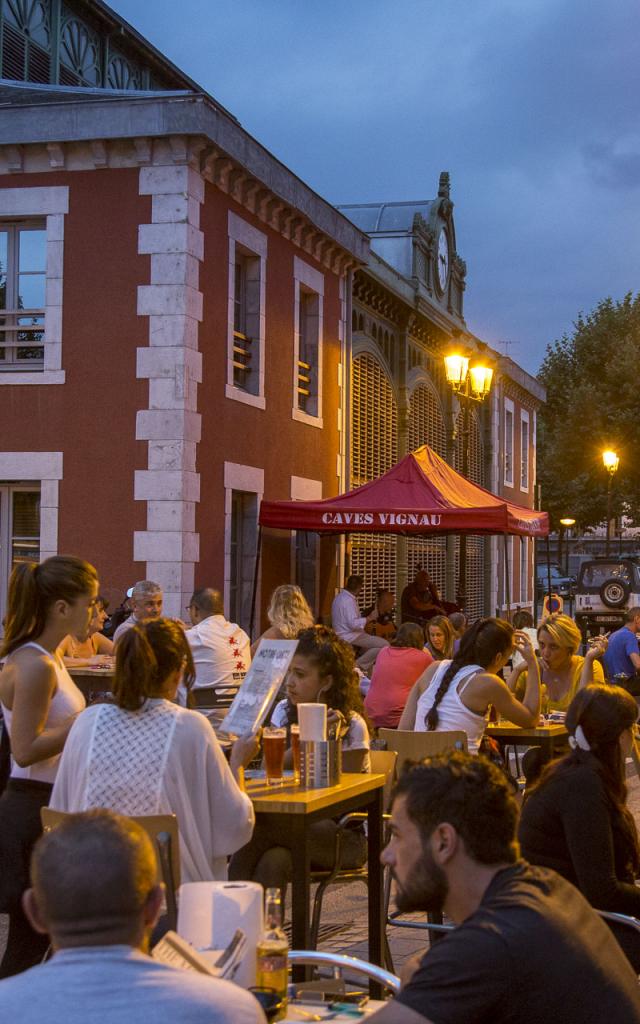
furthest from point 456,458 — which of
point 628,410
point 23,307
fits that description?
point 628,410

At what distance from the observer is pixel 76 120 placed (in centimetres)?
1535

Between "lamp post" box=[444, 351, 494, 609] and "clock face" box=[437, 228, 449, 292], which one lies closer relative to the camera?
"lamp post" box=[444, 351, 494, 609]

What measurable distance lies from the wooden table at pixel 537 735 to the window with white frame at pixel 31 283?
324 inches

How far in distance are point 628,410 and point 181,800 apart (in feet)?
150

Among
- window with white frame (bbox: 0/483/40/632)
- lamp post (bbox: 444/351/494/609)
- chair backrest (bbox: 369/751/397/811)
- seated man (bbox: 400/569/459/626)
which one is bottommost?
chair backrest (bbox: 369/751/397/811)

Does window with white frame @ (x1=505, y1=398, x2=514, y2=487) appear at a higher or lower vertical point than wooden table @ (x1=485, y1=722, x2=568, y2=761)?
higher

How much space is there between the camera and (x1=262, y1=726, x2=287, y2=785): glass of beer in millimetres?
5898

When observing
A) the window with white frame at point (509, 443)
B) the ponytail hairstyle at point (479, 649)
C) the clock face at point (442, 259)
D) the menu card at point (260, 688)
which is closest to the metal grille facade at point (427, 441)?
the clock face at point (442, 259)

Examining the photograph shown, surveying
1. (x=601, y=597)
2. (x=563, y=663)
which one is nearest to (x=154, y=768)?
(x=563, y=663)

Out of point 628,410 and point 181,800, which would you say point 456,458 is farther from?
point 181,800

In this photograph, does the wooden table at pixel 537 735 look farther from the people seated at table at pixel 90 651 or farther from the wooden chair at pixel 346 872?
the people seated at table at pixel 90 651

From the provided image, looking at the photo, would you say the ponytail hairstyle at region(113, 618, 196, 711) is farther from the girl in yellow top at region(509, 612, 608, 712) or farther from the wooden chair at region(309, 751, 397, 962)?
the girl in yellow top at region(509, 612, 608, 712)

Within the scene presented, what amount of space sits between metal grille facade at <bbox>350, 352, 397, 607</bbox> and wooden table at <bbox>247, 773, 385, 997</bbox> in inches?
612

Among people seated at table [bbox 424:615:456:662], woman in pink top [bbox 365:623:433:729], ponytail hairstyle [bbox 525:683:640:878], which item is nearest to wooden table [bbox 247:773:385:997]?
ponytail hairstyle [bbox 525:683:640:878]
